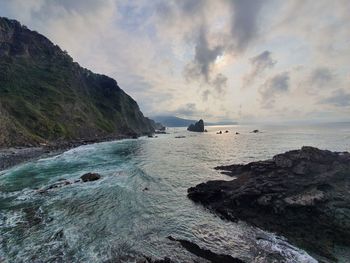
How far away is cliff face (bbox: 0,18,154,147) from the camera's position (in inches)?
4193

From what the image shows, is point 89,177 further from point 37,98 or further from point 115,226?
point 37,98

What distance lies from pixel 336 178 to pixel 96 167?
51.6 meters

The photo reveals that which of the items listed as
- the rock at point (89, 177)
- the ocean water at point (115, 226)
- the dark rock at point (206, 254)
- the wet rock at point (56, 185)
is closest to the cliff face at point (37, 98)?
the wet rock at point (56, 185)

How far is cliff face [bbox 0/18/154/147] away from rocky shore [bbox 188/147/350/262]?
82593 millimetres

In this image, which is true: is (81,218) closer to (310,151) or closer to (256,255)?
(256,255)

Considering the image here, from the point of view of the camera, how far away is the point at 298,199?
2848cm

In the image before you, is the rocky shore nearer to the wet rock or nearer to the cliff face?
the wet rock

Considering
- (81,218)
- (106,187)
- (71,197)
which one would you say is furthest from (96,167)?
(81,218)

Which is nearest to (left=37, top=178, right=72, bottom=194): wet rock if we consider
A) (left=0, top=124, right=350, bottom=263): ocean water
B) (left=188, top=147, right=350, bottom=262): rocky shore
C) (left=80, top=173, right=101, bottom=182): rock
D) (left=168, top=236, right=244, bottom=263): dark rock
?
(left=0, top=124, right=350, bottom=263): ocean water

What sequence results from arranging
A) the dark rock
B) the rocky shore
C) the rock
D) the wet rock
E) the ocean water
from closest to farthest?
1. the dark rock
2. the ocean water
3. the rocky shore
4. the wet rock
5. the rock

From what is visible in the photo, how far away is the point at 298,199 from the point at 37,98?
151 meters

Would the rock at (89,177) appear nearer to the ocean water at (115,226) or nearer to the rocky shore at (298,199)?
the ocean water at (115,226)

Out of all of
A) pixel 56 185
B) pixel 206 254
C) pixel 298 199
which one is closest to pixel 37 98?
pixel 56 185

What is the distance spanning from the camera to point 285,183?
33.2 m
